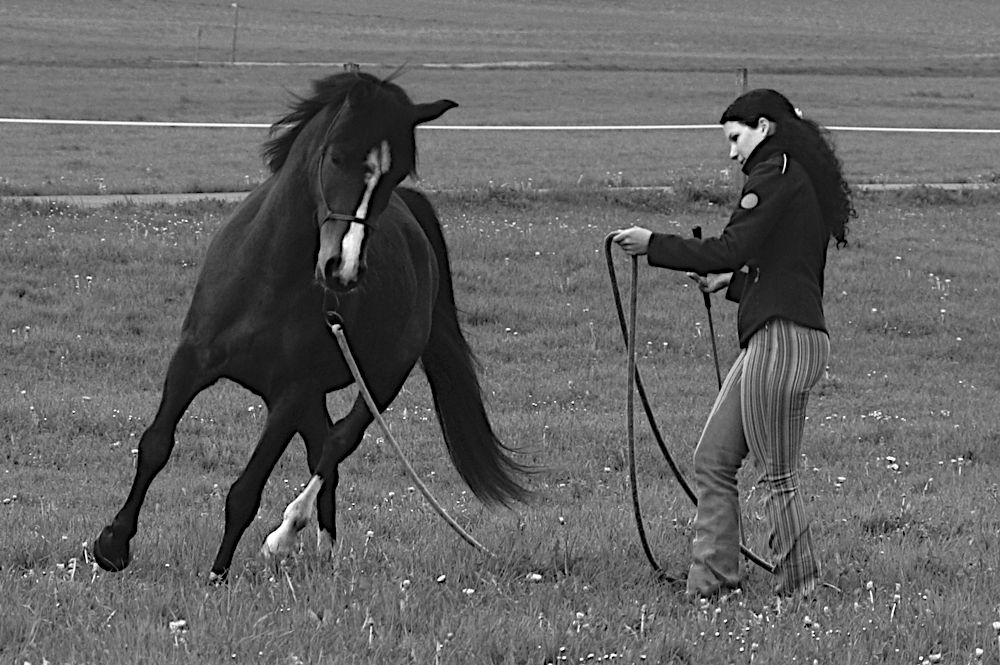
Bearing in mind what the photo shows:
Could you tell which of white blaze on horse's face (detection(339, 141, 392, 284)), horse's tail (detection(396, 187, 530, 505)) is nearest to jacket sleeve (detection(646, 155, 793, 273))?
white blaze on horse's face (detection(339, 141, 392, 284))

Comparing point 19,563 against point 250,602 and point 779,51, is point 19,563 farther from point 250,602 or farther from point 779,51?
point 779,51

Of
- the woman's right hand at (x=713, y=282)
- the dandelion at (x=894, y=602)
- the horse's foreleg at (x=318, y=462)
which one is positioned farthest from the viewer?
the horse's foreleg at (x=318, y=462)

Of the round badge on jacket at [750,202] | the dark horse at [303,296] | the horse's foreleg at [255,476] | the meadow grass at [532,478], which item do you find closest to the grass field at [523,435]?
the meadow grass at [532,478]

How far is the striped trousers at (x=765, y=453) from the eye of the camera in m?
5.76

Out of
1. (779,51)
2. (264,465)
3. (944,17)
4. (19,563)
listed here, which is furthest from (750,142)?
(944,17)

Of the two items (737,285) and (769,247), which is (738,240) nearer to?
(769,247)

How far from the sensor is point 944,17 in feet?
278

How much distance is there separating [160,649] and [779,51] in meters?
61.1

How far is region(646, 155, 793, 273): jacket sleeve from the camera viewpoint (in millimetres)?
5582

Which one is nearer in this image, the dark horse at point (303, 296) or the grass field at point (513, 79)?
the dark horse at point (303, 296)

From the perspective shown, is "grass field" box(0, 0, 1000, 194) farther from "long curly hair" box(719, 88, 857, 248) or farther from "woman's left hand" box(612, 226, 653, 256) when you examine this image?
→ "long curly hair" box(719, 88, 857, 248)

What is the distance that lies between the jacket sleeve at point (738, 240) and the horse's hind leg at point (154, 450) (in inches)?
73.6

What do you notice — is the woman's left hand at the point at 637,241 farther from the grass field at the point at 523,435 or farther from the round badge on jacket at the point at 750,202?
the grass field at the point at 523,435

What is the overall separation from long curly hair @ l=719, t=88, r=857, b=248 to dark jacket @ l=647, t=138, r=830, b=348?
0.18ft
